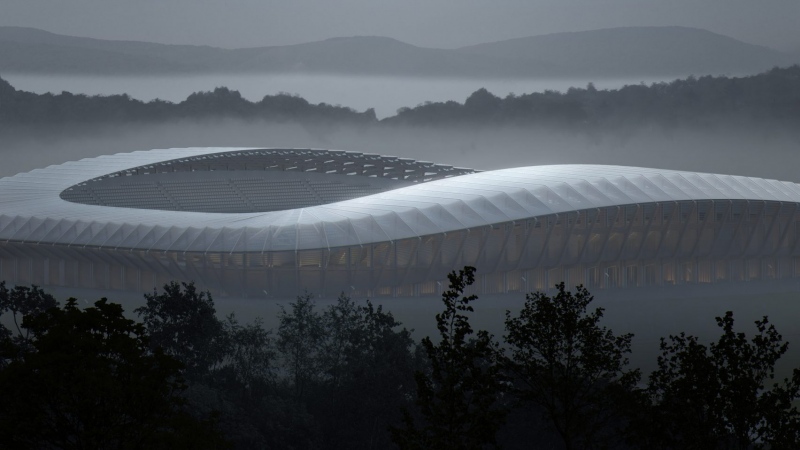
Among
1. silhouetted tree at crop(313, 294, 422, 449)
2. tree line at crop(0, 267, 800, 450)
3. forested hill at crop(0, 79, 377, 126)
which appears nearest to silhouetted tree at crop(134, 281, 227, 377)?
silhouetted tree at crop(313, 294, 422, 449)

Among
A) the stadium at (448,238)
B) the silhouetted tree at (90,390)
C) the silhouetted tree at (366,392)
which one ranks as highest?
the stadium at (448,238)

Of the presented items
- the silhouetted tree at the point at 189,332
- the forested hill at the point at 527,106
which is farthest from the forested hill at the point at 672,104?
the silhouetted tree at the point at 189,332

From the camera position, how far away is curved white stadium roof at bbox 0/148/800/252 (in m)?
67.3

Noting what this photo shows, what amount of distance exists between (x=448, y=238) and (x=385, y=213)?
414 centimetres

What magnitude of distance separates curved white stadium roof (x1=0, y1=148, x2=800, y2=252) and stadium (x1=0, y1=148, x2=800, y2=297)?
0.34 ft

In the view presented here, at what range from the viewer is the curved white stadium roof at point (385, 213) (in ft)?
221

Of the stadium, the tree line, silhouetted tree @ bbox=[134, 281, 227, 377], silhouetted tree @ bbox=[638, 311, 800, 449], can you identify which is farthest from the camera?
the stadium

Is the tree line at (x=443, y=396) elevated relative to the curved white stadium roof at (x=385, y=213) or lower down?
lower down

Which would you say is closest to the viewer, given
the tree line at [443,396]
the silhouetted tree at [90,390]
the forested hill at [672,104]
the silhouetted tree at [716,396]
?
the silhouetted tree at [90,390]

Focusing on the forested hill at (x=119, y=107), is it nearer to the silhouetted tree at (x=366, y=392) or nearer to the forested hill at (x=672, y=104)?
the forested hill at (x=672, y=104)

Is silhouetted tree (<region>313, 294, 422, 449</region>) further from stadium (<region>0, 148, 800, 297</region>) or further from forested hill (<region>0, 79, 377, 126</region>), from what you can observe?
forested hill (<region>0, 79, 377, 126</region>)

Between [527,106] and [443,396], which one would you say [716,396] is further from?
[527,106]

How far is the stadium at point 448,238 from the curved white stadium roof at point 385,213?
0.11 metres

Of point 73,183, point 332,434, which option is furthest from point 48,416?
point 73,183
